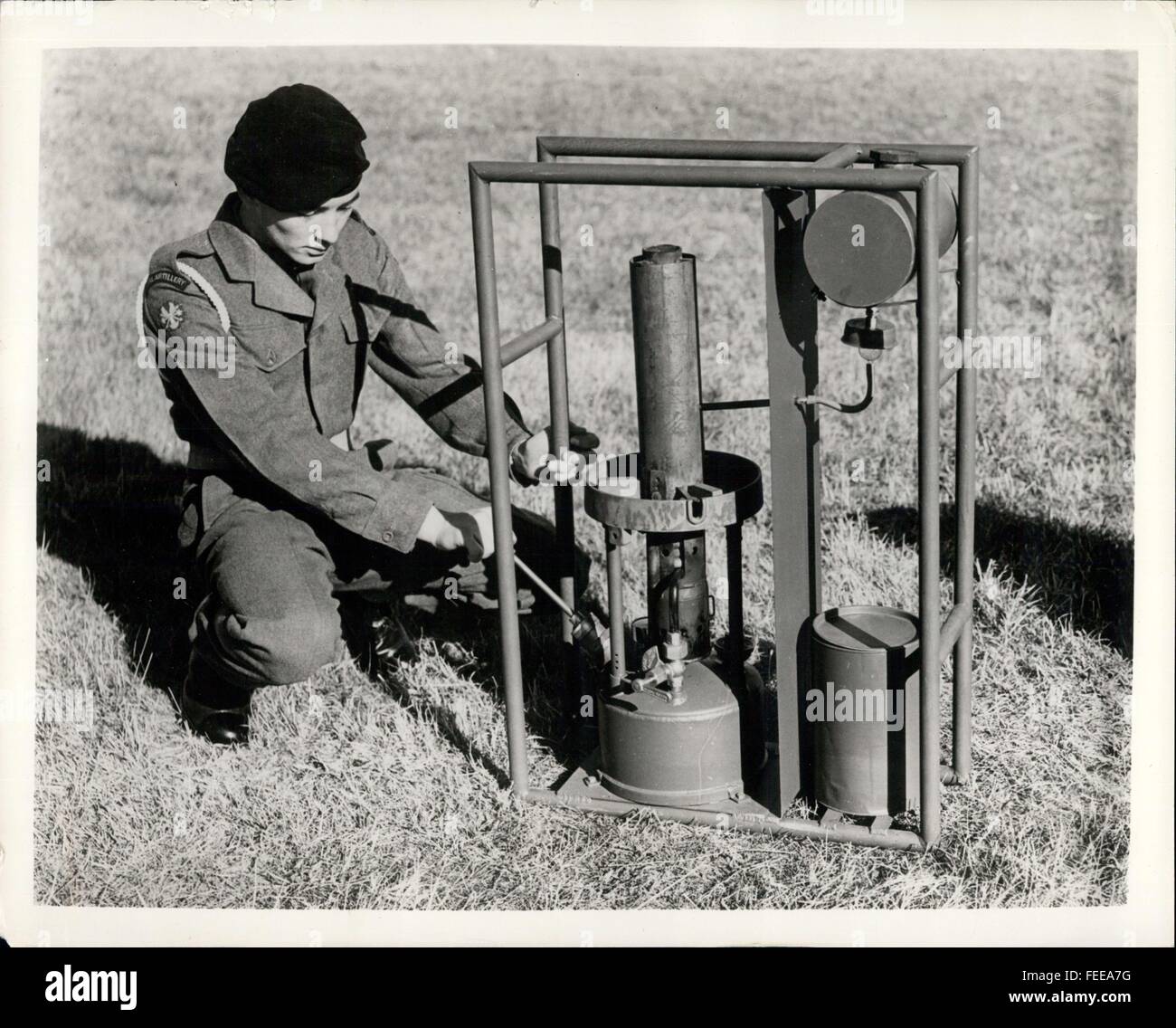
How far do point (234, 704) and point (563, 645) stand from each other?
1001 mm

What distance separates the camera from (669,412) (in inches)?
147

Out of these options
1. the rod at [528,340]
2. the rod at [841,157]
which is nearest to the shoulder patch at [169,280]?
the rod at [528,340]

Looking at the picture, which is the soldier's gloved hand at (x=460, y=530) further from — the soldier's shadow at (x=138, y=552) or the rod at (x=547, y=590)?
the soldier's shadow at (x=138, y=552)

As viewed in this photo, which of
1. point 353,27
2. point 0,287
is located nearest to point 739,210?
point 353,27

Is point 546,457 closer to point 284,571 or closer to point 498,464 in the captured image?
point 498,464

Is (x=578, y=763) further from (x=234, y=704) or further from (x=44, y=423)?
(x=44, y=423)

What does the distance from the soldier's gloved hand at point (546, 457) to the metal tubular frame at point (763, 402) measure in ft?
0.18

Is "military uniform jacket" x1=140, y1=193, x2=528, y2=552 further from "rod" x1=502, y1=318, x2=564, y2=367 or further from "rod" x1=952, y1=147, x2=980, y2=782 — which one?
"rod" x1=952, y1=147, x2=980, y2=782

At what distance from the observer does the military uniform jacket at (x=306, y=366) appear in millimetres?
4133

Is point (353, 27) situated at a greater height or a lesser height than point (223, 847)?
greater

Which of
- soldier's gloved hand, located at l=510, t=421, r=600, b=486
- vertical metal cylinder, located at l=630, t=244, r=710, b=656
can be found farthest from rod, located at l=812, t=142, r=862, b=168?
soldier's gloved hand, located at l=510, t=421, r=600, b=486

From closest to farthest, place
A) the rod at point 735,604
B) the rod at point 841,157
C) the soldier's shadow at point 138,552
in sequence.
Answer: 1. the rod at point 841,157
2. the rod at point 735,604
3. the soldier's shadow at point 138,552

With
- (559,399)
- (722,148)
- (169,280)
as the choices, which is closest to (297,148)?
(169,280)
